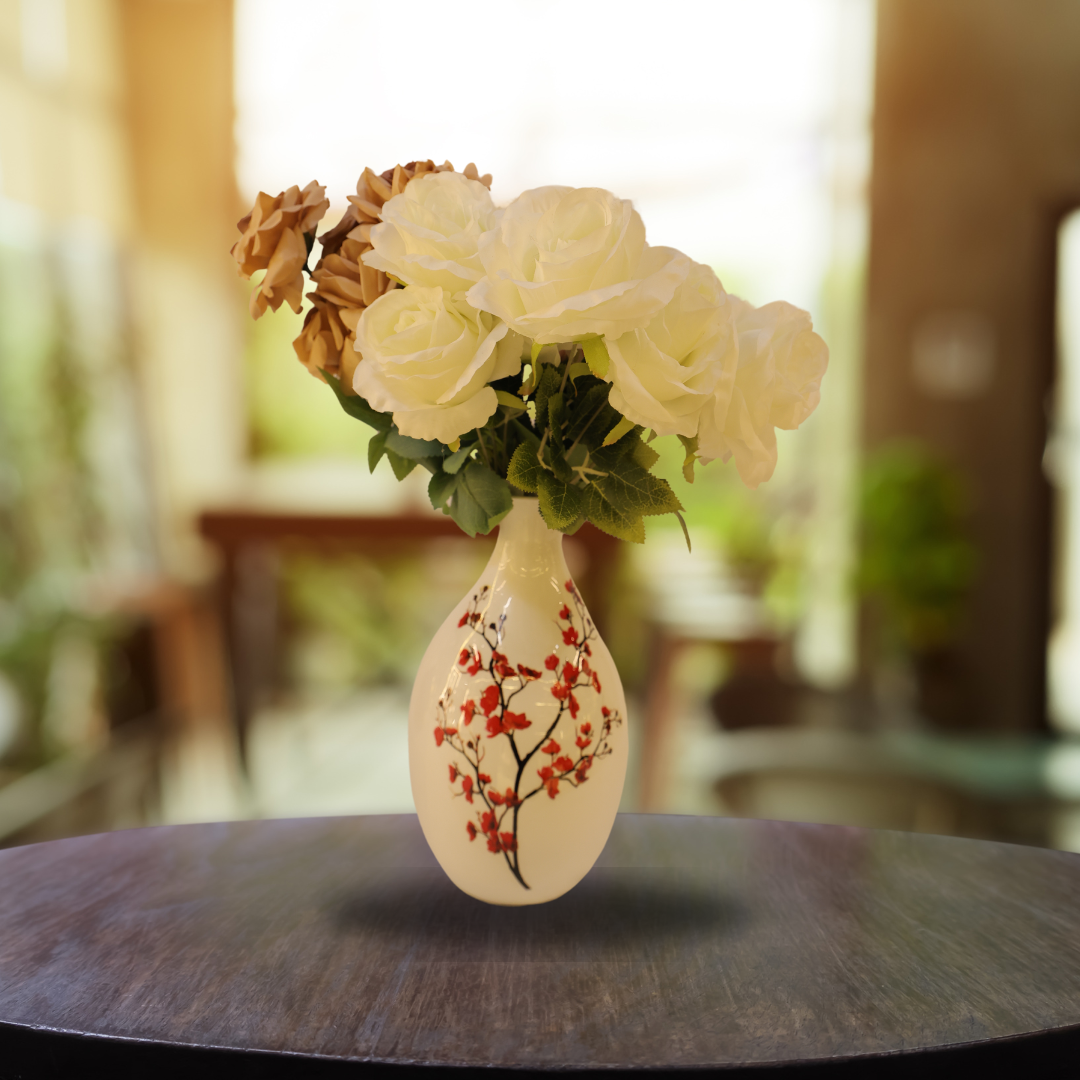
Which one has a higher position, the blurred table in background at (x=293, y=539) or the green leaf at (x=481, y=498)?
the green leaf at (x=481, y=498)

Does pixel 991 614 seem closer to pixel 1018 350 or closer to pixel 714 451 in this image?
pixel 1018 350

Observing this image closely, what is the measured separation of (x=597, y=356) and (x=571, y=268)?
6 cm

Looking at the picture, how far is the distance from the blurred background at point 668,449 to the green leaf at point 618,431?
2.08 meters

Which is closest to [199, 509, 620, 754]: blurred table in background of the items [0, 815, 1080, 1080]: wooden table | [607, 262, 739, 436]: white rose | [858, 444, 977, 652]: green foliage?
[858, 444, 977, 652]: green foliage

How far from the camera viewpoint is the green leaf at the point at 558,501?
0.69 meters

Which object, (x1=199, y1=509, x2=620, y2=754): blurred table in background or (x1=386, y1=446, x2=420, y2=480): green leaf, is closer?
(x1=386, y1=446, x2=420, y2=480): green leaf

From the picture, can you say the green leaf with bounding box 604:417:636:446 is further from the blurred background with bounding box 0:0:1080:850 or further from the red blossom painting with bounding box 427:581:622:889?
the blurred background with bounding box 0:0:1080:850

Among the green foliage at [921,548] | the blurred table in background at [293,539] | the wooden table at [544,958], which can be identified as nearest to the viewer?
the wooden table at [544,958]

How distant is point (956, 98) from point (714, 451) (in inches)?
133

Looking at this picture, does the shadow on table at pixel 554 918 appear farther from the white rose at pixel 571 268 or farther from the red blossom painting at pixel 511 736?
the white rose at pixel 571 268

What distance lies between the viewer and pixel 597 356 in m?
0.65

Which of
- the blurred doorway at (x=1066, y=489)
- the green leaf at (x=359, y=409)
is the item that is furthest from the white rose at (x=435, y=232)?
the blurred doorway at (x=1066, y=489)

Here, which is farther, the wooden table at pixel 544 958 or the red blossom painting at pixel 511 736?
the red blossom painting at pixel 511 736

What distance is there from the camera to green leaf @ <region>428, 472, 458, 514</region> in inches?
29.3
